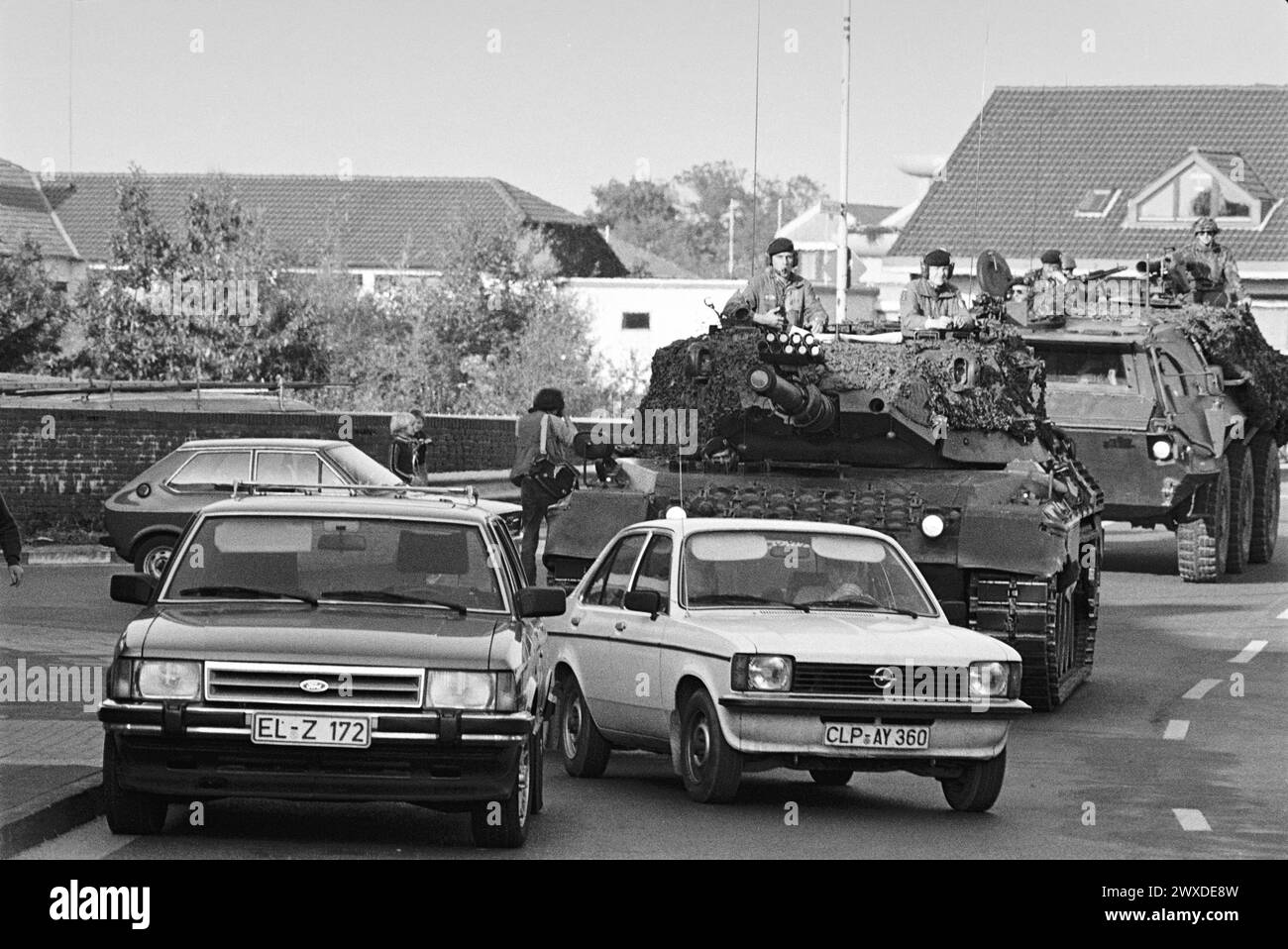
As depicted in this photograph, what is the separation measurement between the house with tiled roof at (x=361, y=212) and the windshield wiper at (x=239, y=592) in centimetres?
7116

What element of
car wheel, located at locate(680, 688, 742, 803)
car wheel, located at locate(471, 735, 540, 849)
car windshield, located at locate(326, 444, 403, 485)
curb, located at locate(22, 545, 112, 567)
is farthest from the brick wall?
car wheel, located at locate(471, 735, 540, 849)

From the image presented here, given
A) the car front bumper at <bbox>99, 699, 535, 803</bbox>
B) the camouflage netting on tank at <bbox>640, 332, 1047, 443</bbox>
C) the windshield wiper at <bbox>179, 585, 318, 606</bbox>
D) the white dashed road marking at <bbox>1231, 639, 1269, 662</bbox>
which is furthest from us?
the white dashed road marking at <bbox>1231, 639, 1269, 662</bbox>

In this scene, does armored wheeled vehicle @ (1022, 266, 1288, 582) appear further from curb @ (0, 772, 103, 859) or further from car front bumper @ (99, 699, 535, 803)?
car front bumper @ (99, 699, 535, 803)

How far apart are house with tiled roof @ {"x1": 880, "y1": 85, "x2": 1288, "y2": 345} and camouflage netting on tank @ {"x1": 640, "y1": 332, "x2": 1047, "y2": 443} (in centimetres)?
4337

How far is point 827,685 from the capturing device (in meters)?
10.9

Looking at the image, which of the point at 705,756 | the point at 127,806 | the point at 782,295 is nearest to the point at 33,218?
the point at 782,295

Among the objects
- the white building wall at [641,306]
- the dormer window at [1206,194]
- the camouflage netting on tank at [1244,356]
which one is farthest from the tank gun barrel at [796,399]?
the white building wall at [641,306]

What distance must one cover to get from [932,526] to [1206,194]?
49756 millimetres

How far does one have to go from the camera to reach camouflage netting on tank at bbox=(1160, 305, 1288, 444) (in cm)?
2681

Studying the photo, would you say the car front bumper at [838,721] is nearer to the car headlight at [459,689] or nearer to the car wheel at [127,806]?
the car headlight at [459,689]

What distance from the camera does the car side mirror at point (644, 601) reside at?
11680 millimetres

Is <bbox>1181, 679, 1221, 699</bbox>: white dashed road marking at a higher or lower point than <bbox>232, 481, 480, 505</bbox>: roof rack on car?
lower

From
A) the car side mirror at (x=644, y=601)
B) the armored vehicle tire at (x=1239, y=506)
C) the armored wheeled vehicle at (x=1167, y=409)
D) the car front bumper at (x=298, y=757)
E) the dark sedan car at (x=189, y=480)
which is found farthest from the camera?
the armored vehicle tire at (x=1239, y=506)
